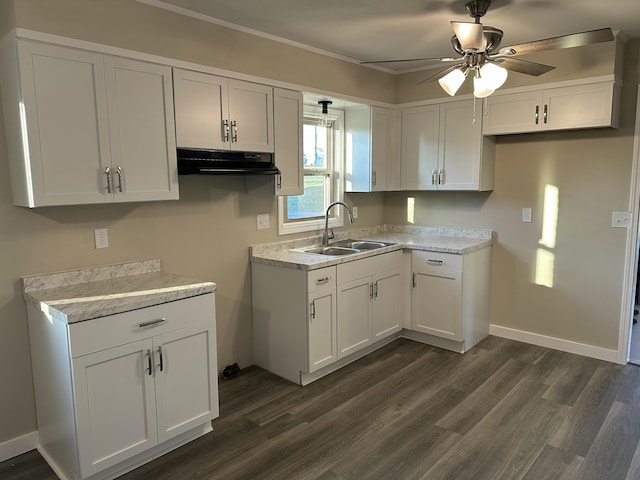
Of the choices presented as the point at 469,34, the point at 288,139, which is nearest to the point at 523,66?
the point at 469,34

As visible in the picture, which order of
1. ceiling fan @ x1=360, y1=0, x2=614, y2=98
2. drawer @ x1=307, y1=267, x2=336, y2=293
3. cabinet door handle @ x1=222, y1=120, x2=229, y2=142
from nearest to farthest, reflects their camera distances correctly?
ceiling fan @ x1=360, y1=0, x2=614, y2=98
cabinet door handle @ x1=222, y1=120, x2=229, y2=142
drawer @ x1=307, y1=267, x2=336, y2=293

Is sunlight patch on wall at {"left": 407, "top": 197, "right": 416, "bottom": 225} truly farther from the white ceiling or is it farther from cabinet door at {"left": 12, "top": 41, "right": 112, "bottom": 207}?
cabinet door at {"left": 12, "top": 41, "right": 112, "bottom": 207}

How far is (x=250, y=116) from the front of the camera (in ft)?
9.86

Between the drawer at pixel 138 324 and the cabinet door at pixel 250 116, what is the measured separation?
107cm

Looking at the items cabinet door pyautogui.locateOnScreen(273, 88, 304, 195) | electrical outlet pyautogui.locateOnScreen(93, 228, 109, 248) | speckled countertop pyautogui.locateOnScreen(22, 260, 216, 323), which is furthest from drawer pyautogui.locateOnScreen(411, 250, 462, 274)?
electrical outlet pyautogui.locateOnScreen(93, 228, 109, 248)

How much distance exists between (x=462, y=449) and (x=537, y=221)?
7.04 feet

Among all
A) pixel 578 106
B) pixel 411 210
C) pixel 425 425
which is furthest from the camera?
pixel 411 210

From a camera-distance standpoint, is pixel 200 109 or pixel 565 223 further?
pixel 565 223

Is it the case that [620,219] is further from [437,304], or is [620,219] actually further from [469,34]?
[469,34]

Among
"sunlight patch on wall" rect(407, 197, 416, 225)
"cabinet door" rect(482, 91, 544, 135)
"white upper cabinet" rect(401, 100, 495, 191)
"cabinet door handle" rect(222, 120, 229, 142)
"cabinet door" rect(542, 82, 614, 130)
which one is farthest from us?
"sunlight patch on wall" rect(407, 197, 416, 225)

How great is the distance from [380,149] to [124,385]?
2.93 m

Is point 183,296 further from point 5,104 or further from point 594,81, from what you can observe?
point 594,81

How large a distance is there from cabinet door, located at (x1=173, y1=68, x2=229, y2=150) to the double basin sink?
1259 mm

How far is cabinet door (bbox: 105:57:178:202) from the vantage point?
7.84 ft
